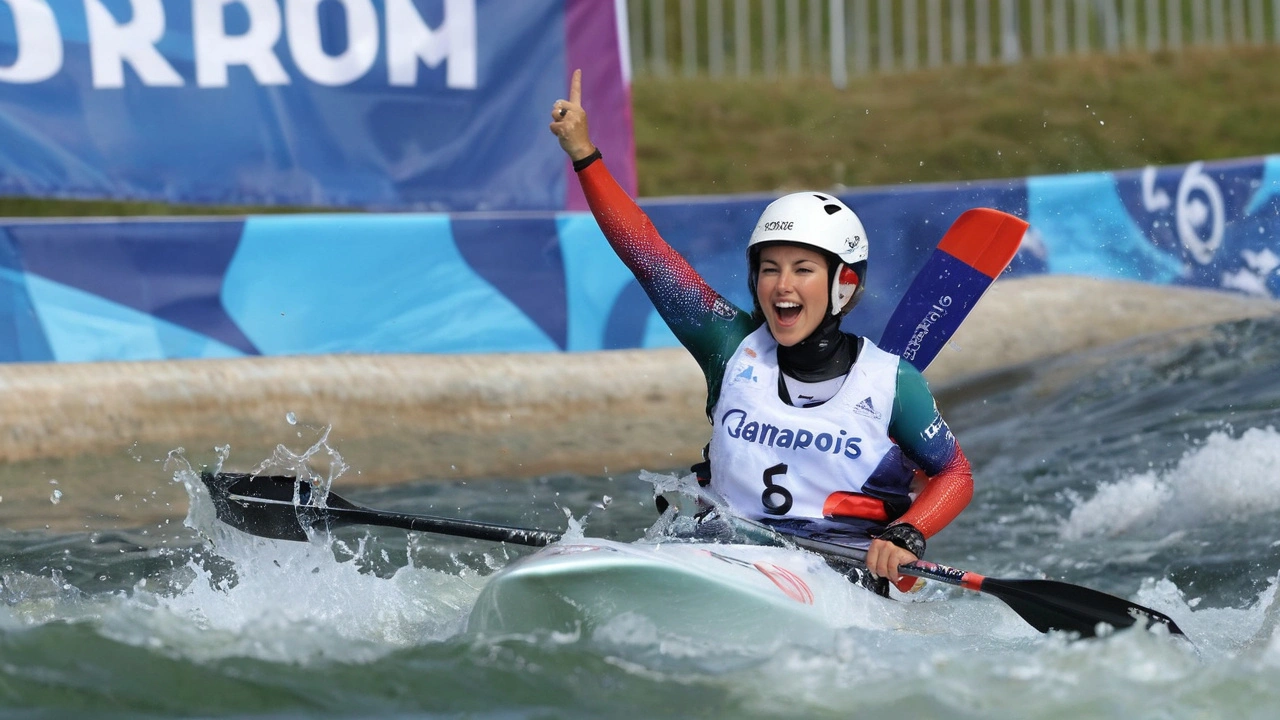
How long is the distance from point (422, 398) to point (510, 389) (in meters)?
0.50

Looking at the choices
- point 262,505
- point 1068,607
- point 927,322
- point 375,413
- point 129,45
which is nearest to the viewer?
point 1068,607

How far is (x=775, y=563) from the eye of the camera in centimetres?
433

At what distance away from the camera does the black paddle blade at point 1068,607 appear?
13.9ft

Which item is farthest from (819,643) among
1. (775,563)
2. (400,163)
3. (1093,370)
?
(1093,370)

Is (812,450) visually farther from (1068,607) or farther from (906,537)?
(1068,607)

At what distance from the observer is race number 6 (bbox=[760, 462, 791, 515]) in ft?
15.3

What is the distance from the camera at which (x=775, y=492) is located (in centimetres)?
466

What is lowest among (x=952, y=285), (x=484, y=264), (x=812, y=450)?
(x=812, y=450)

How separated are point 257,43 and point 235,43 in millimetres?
117

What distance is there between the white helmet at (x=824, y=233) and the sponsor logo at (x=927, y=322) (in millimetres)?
722

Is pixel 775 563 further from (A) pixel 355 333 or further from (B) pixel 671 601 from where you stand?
(A) pixel 355 333

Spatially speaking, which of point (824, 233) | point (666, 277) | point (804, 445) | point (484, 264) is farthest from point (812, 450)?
point (484, 264)

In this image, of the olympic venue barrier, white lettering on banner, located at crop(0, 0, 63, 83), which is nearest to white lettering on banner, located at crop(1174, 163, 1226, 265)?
the olympic venue barrier

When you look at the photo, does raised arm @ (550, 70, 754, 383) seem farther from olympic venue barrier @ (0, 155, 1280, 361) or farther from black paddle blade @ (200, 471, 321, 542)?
olympic venue barrier @ (0, 155, 1280, 361)
